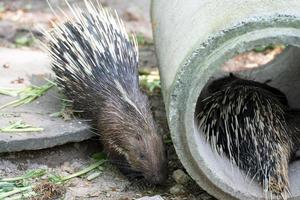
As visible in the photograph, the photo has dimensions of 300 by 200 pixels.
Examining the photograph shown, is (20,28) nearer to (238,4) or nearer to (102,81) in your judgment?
(102,81)

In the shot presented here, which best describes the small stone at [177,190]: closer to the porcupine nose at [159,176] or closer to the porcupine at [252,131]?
the porcupine nose at [159,176]

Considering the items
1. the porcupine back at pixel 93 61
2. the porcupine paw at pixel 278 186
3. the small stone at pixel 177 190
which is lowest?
the small stone at pixel 177 190

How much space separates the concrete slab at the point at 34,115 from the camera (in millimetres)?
3777

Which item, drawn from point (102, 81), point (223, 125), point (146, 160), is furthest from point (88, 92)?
point (223, 125)

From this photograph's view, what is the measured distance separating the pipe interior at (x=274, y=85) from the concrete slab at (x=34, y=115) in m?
0.82

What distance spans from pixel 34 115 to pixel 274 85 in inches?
76.0

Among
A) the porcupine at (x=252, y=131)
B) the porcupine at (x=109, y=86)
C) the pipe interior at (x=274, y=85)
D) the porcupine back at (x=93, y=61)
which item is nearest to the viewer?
the pipe interior at (x=274, y=85)

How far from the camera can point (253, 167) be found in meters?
3.62

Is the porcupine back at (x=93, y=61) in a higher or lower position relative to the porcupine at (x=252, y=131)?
higher

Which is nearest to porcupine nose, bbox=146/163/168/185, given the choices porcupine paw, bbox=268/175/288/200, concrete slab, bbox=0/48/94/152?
concrete slab, bbox=0/48/94/152

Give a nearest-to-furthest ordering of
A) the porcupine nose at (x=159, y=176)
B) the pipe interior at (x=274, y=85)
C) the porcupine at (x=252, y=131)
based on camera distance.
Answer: the pipe interior at (x=274, y=85)
the porcupine at (x=252, y=131)
the porcupine nose at (x=159, y=176)

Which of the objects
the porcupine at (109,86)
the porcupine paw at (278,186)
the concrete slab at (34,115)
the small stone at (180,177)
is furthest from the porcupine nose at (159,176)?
the porcupine paw at (278,186)

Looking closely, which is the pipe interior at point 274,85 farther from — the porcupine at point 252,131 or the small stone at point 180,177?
the small stone at point 180,177

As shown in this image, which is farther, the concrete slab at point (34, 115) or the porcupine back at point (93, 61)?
the porcupine back at point (93, 61)
